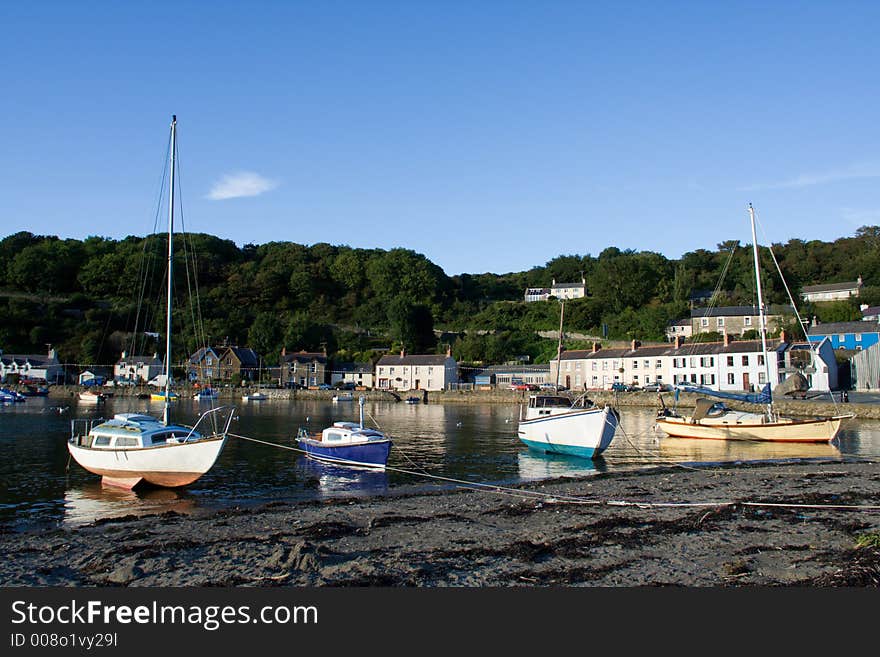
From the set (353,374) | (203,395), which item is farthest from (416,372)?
(203,395)

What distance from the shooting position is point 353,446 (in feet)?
92.0

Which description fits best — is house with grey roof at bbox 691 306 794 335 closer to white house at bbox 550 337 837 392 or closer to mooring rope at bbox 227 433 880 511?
white house at bbox 550 337 837 392

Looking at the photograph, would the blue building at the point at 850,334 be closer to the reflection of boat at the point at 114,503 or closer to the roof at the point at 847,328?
the roof at the point at 847,328

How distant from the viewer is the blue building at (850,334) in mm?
79125

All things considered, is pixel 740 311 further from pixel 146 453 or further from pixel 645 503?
pixel 146 453

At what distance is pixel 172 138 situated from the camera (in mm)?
28719

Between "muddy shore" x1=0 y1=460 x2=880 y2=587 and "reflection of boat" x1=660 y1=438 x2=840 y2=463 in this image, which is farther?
"reflection of boat" x1=660 y1=438 x2=840 y2=463

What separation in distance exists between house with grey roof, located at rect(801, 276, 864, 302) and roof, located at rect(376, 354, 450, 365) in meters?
67.2

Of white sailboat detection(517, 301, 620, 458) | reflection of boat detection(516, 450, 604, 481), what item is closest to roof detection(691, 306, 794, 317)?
white sailboat detection(517, 301, 620, 458)

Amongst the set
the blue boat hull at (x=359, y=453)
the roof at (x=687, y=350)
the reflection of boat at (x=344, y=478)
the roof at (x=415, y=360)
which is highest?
the roof at (x=687, y=350)

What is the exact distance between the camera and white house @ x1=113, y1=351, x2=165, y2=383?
374 feet

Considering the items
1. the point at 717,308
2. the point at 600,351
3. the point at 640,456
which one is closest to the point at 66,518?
the point at 640,456

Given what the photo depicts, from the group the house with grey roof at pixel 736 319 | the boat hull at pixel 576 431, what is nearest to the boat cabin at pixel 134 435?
the boat hull at pixel 576 431

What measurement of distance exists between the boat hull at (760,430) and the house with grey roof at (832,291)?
287 feet
